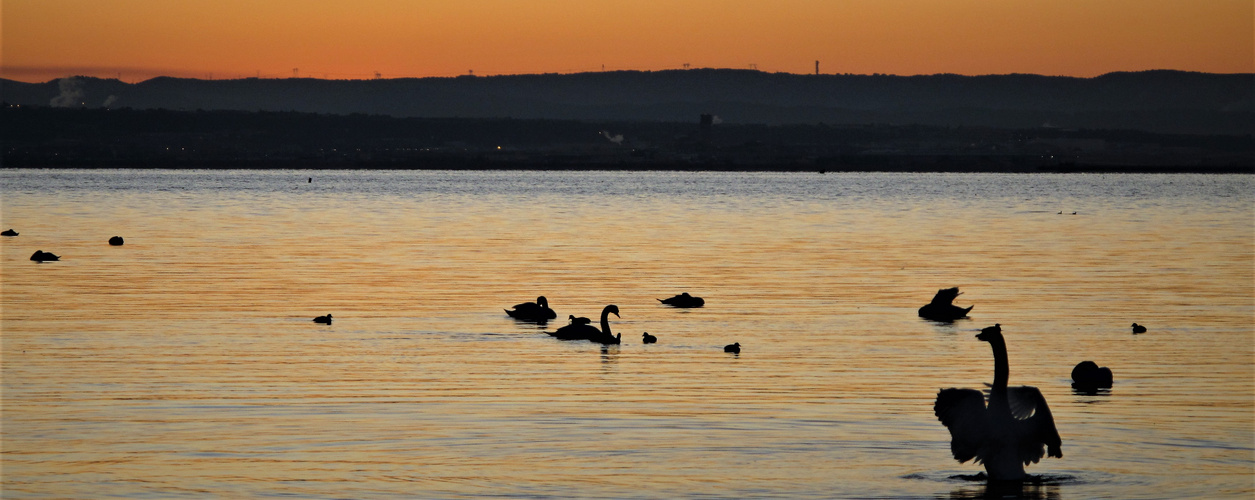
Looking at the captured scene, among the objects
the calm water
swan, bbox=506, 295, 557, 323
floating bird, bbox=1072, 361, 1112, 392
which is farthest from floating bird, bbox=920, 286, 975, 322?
floating bird, bbox=1072, 361, 1112, 392

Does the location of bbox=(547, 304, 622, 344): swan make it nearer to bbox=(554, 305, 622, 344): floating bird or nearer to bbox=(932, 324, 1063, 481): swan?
bbox=(554, 305, 622, 344): floating bird

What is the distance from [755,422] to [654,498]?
3.85m

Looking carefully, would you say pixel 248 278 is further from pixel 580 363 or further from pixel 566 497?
pixel 566 497

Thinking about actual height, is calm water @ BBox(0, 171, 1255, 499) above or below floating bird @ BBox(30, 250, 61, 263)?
above

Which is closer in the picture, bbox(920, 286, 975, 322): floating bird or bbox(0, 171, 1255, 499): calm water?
bbox(0, 171, 1255, 499): calm water

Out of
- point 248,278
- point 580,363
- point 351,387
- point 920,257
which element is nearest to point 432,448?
point 351,387

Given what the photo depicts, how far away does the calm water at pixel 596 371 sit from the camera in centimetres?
1473

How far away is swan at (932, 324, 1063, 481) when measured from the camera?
14055 mm

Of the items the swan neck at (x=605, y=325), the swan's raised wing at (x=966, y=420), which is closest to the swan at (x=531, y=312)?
the swan neck at (x=605, y=325)

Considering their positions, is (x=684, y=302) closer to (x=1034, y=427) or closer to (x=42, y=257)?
(x=1034, y=427)

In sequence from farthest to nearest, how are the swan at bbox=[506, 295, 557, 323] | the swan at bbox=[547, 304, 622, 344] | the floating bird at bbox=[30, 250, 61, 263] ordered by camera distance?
1. the floating bird at bbox=[30, 250, 61, 263]
2. the swan at bbox=[506, 295, 557, 323]
3. the swan at bbox=[547, 304, 622, 344]

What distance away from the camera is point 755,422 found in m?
17.3

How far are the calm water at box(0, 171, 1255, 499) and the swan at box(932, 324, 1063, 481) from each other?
0.46 m

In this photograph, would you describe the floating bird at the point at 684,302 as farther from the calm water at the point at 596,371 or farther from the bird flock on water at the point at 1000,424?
the bird flock on water at the point at 1000,424
